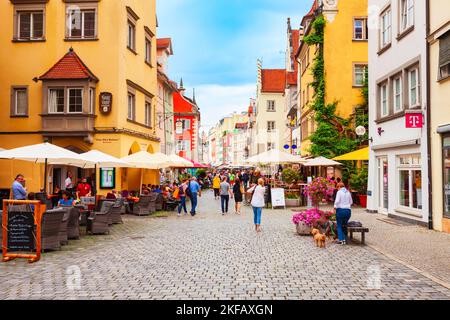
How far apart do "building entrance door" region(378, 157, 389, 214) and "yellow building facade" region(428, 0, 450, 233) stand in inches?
209

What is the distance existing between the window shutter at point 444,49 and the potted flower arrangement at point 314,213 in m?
5.34

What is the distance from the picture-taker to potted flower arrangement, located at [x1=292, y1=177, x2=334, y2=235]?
15.2 meters

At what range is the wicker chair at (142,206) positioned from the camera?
2288 centimetres

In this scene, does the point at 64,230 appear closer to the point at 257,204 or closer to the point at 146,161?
the point at 257,204

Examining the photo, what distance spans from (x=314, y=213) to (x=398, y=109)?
7.94 m

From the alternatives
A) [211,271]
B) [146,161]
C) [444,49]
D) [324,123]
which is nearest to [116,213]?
[146,161]

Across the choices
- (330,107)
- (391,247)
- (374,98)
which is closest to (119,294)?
(391,247)

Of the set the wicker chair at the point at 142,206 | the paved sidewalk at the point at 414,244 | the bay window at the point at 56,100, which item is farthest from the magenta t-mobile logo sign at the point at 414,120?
the bay window at the point at 56,100

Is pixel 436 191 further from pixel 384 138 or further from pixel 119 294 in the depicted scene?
pixel 119 294

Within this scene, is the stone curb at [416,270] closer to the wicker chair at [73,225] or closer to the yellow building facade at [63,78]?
the wicker chair at [73,225]

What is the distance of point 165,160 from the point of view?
25.6 meters

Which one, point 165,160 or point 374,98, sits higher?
point 374,98

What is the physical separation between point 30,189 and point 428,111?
2062 centimetres
